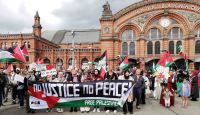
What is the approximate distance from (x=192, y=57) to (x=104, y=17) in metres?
15.9

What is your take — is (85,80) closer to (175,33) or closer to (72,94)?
(72,94)

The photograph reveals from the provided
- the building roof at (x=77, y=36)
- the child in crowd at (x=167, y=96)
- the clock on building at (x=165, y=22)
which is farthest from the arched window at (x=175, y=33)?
the child in crowd at (x=167, y=96)

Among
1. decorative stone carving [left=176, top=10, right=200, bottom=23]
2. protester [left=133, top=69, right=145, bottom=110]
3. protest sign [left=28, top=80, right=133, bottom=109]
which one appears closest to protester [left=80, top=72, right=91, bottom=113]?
protest sign [left=28, top=80, right=133, bottom=109]

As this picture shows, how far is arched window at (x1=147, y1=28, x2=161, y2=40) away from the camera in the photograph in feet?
157

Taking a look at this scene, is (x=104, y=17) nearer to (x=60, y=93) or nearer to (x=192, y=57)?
(x=192, y=57)

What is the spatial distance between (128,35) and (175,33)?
780 centimetres

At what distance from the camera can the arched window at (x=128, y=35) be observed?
159 feet

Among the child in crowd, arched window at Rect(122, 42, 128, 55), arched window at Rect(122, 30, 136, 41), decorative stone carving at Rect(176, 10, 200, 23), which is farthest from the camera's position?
arched window at Rect(122, 42, 128, 55)

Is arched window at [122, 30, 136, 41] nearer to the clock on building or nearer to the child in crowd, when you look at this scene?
the clock on building

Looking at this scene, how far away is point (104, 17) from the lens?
158ft

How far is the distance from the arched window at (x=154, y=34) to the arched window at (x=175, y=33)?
1868 millimetres

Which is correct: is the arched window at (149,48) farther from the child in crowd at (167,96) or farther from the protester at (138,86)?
the protester at (138,86)

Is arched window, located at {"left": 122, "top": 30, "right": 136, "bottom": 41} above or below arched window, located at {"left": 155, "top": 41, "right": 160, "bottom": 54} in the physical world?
above

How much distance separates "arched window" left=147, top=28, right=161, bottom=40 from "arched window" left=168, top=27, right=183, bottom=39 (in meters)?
1.87
